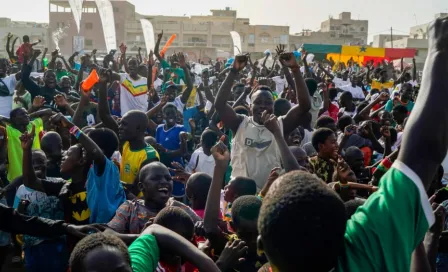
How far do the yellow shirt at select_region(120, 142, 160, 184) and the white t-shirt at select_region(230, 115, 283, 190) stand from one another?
92 cm

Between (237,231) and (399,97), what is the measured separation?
7009 mm

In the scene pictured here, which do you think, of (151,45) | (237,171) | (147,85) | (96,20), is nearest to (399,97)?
(147,85)

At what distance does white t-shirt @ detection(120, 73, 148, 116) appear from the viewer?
8484 mm

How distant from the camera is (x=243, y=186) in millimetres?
3887

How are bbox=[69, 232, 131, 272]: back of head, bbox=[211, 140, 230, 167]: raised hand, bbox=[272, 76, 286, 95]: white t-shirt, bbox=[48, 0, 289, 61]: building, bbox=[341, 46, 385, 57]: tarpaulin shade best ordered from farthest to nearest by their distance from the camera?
bbox=[48, 0, 289, 61]: building
bbox=[341, 46, 385, 57]: tarpaulin shade
bbox=[272, 76, 286, 95]: white t-shirt
bbox=[211, 140, 230, 167]: raised hand
bbox=[69, 232, 131, 272]: back of head

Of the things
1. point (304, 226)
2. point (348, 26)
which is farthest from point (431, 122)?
point (348, 26)

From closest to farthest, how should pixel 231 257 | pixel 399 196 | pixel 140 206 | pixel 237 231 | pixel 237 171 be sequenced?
pixel 399 196 < pixel 231 257 < pixel 237 231 < pixel 140 206 < pixel 237 171

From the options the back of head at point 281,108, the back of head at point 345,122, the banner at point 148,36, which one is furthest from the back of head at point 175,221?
the banner at point 148,36

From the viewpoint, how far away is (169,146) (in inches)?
258

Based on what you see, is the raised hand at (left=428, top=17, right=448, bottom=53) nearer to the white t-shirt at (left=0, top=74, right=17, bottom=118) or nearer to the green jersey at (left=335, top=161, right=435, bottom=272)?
the green jersey at (left=335, top=161, right=435, bottom=272)

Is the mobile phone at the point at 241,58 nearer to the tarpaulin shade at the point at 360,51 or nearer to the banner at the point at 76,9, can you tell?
the banner at the point at 76,9

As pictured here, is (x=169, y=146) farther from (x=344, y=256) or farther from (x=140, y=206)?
(x=344, y=256)

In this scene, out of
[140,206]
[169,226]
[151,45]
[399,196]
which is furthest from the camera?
[151,45]

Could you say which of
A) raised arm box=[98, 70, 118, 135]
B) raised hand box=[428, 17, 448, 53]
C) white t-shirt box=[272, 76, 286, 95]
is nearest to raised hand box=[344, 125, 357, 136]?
raised arm box=[98, 70, 118, 135]
